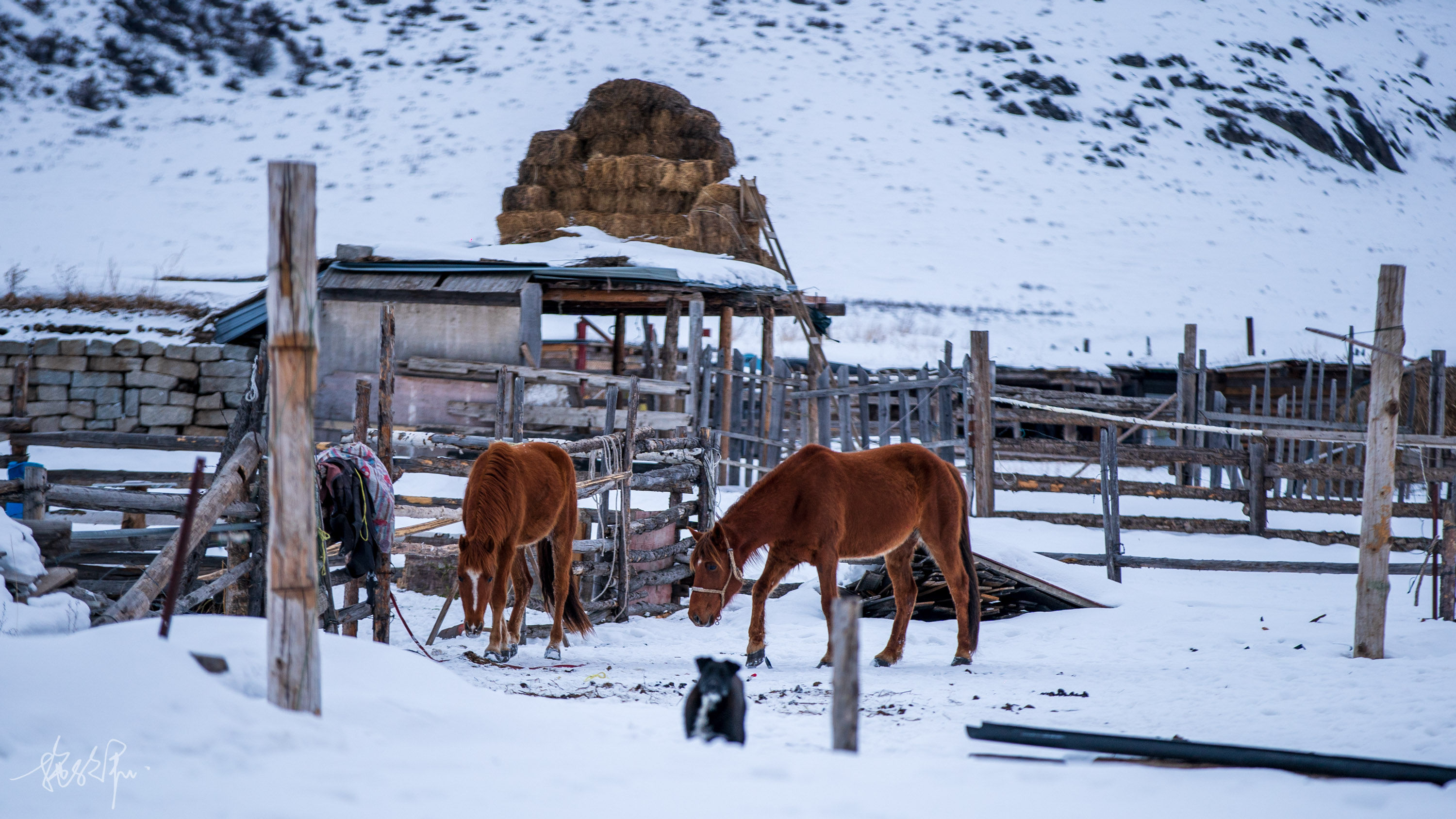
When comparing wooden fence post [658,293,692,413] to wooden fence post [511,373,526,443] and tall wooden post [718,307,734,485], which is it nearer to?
tall wooden post [718,307,734,485]

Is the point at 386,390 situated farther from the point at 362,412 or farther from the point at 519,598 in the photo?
the point at 519,598

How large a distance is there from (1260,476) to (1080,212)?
117ft

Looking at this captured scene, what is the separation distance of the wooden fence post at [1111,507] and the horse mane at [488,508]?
5.53 m

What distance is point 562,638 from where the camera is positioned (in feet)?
23.3

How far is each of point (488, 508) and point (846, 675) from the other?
3724mm

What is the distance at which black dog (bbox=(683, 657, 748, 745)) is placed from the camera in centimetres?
368

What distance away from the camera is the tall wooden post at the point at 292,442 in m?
3.28

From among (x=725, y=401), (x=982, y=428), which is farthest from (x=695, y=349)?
(x=982, y=428)

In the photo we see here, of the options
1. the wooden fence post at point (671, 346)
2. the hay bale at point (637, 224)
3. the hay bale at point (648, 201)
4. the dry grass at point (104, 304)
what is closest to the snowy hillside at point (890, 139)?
the dry grass at point (104, 304)

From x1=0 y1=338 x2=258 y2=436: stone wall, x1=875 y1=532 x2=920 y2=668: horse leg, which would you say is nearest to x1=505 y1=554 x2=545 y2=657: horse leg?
x1=875 y1=532 x2=920 y2=668: horse leg

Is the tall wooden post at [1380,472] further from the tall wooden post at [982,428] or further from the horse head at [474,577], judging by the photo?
the horse head at [474,577]

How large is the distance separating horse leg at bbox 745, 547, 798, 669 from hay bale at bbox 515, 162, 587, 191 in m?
16.2

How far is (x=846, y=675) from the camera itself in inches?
127

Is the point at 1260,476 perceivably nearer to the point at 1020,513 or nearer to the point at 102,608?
the point at 1020,513
